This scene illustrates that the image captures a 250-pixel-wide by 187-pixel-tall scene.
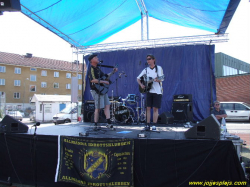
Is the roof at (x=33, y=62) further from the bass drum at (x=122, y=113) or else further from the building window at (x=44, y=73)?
the bass drum at (x=122, y=113)

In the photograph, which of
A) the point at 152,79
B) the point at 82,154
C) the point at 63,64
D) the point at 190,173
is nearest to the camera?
the point at 190,173

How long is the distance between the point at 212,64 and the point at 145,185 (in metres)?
5.09

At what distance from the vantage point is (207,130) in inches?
114

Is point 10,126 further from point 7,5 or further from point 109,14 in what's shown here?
point 109,14

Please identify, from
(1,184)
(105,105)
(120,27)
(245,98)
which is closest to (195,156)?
(105,105)

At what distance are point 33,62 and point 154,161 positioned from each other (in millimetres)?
35745

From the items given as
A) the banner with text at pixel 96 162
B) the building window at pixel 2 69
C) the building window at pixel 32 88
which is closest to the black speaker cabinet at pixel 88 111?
the banner with text at pixel 96 162

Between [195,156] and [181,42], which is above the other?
[181,42]

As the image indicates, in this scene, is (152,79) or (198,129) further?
(152,79)

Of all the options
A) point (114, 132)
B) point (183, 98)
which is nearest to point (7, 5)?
point (114, 132)

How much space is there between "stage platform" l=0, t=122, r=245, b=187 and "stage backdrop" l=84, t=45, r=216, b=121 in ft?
11.9

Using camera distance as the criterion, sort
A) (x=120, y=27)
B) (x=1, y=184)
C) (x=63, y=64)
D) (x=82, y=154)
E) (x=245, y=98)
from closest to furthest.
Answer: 1. (x=82, y=154)
2. (x=1, y=184)
3. (x=120, y=27)
4. (x=245, y=98)
5. (x=63, y=64)

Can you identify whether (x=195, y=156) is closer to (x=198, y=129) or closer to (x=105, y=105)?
(x=198, y=129)

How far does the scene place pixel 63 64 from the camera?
3803 cm
